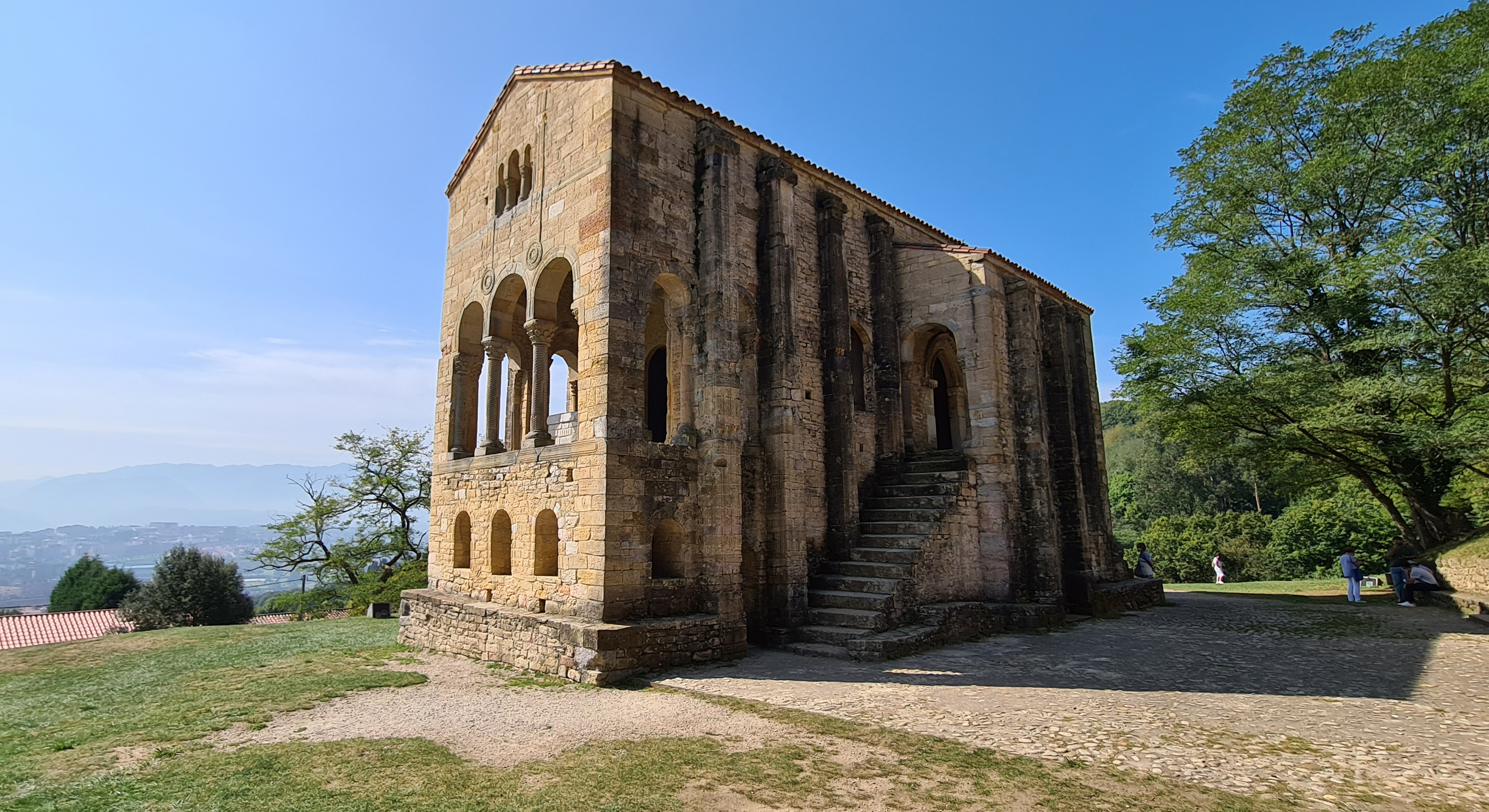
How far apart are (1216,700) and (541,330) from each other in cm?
1074

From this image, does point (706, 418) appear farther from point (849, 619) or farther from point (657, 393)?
point (657, 393)

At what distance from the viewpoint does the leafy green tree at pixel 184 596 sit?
23.3 metres

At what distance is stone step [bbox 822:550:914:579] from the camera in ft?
39.5

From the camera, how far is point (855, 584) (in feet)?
39.4

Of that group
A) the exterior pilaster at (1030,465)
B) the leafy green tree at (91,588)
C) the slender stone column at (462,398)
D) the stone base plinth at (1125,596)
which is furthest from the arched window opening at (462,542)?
the leafy green tree at (91,588)

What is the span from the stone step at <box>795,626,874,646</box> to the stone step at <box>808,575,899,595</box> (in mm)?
936

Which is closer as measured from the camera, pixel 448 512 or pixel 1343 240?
pixel 448 512

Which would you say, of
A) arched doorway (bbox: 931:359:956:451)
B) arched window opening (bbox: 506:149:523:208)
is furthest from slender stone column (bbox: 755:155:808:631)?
arched doorway (bbox: 931:359:956:451)

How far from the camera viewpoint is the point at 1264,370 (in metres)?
17.9

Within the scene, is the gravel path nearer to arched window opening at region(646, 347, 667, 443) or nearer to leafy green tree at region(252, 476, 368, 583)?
arched window opening at region(646, 347, 667, 443)

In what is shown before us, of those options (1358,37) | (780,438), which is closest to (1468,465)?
(1358,37)

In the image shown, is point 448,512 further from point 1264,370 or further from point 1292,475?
point 1292,475

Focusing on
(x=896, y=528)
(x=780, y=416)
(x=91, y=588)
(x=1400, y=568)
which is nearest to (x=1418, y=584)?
(x=1400, y=568)

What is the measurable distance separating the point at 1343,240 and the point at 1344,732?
53.7 ft
